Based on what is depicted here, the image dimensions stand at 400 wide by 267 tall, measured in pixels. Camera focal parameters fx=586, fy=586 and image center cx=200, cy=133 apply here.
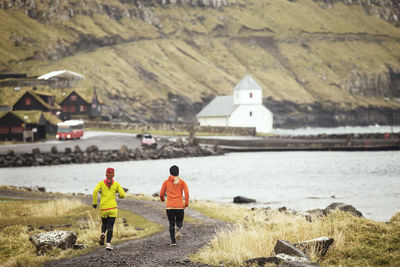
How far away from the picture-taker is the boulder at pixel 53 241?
1736cm

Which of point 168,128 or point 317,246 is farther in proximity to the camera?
point 168,128

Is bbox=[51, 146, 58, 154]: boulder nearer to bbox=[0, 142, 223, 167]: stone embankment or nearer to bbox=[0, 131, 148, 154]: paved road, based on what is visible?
bbox=[0, 142, 223, 167]: stone embankment

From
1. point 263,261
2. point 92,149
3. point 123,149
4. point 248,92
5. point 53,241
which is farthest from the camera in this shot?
point 248,92

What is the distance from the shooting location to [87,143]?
88.9 meters

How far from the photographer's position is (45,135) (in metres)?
93.8

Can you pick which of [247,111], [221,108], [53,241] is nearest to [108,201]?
[53,241]

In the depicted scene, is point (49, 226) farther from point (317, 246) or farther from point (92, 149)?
point (92, 149)

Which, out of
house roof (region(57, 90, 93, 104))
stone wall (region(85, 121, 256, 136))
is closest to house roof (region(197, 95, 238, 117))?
stone wall (region(85, 121, 256, 136))

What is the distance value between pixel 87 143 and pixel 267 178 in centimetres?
3545

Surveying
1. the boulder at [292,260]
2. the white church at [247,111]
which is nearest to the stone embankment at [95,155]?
A: the white church at [247,111]

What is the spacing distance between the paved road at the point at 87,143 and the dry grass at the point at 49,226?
162ft

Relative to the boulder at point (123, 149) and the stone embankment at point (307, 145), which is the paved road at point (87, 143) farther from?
the stone embankment at point (307, 145)

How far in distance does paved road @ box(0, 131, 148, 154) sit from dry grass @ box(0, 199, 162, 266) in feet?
162

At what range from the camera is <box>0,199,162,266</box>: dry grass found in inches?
669
